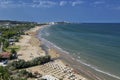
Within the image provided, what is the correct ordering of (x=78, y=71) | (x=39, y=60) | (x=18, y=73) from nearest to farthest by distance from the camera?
(x=18, y=73)
(x=78, y=71)
(x=39, y=60)

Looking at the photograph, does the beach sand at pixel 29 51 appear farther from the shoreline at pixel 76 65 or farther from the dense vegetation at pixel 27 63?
the shoreline at pixel 76 65

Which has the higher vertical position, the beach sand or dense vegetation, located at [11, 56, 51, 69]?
dense vegetation, located at [11, 56, 51, 69]

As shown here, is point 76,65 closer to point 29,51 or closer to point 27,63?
point 27,63

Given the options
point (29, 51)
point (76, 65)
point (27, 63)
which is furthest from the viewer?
point (29, 51)

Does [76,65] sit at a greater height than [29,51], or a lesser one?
greater

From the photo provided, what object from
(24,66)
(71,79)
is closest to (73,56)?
(24,66)

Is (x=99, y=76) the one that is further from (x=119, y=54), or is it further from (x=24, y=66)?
(x=119, y=54)

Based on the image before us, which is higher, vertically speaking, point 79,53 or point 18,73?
point 18,73

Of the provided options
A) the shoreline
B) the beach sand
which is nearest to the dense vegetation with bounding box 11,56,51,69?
the shoreline

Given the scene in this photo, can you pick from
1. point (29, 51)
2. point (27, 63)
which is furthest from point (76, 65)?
point (29, 51)

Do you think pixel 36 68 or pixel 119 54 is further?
pixel 119 54

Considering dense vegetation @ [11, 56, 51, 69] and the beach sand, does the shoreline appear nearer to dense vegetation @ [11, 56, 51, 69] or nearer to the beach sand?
dense vegetation @ [11, 56, 51, 69]
